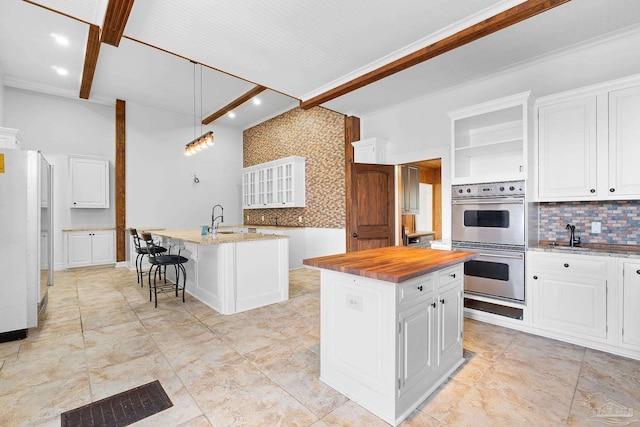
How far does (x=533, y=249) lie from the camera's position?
10.1 feet

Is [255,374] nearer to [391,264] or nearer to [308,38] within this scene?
[391,264]

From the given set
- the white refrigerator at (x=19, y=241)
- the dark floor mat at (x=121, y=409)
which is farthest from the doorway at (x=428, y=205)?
the white refrigerator at (x=19, y=241)

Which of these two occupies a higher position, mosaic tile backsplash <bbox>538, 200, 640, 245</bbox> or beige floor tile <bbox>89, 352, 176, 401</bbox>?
mosaic tile backsplash <bbox>538, 200, 640, 245</bbox>

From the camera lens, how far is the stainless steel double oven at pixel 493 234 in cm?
317

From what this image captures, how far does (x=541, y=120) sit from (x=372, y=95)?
7.22ft

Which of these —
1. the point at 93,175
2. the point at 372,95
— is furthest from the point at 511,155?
the point at 93,175

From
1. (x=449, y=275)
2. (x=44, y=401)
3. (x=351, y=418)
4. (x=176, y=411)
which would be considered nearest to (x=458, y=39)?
(x=449, y=275)

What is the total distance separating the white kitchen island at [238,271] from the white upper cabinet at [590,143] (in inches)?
124

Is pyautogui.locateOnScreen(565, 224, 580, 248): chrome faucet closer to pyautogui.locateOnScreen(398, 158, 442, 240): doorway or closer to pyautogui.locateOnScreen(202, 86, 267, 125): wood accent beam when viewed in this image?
pyautogui.locateOnScreen(398, 158, 442, 240): doorway

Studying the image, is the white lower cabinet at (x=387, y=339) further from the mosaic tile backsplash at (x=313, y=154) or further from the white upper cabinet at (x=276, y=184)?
the white upper cabinet at (x=276, y=184)

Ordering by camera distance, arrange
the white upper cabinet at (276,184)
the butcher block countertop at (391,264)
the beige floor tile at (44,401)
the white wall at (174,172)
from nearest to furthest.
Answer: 1. the butcher block countertop at (391,264)
2. the beige floor tile at (44,401)
3. the white upper cabinet at (276,184)
4. the white wall at (174,172)

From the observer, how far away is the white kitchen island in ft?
12.1

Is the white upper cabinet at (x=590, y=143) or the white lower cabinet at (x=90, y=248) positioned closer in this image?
the white upper cabinet at (x=590, y=143)

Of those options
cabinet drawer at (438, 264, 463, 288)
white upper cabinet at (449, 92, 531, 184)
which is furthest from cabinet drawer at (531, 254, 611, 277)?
cabinet drawer at (438, 264, 463, 288)
